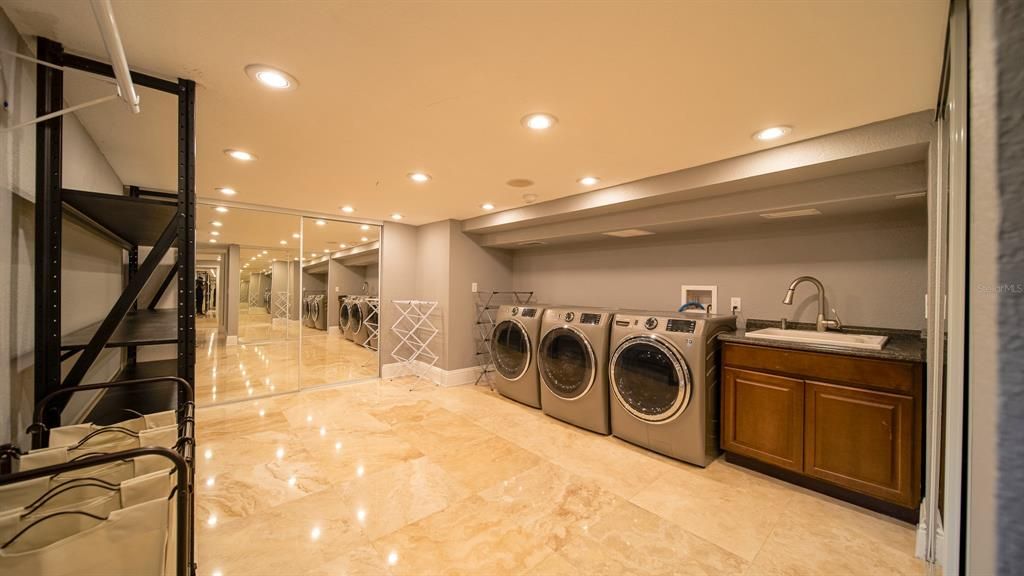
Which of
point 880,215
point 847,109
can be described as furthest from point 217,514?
point 880,215

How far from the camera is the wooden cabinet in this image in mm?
1903

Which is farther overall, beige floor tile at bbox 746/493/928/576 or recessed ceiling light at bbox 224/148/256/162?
recessed ceiling light at bbox 224/148/256/162

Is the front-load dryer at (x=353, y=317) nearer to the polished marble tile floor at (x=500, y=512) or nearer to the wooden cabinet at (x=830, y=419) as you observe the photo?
the polished marble tile floor at (x=500, y=512)

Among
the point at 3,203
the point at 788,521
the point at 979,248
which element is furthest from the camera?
the point at 788,521

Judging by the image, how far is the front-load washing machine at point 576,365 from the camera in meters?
3.03

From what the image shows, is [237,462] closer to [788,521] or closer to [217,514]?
[217,514]

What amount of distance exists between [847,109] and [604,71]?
3.85 feet

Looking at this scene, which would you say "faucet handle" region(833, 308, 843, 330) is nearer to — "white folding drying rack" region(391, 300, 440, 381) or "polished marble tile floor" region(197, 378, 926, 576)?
"polished marble tile floor" region(197, 378, 926, 576)

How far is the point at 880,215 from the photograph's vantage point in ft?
8.00

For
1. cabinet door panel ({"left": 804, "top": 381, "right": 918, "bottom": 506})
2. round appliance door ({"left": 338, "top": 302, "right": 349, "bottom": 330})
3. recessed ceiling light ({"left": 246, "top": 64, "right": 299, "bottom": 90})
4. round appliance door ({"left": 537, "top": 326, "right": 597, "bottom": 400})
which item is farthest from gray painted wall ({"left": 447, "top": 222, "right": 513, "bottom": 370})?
cabinet door panel ({"left": 804, "top": 381, "right": 918, "bottom": 506})

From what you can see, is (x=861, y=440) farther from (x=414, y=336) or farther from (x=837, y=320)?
(x=414, y=336)

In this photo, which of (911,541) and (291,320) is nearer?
(911,541)

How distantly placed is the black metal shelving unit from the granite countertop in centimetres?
284

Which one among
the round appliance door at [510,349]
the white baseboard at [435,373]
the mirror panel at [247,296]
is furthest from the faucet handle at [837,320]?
the mirror panel at [247,296]
